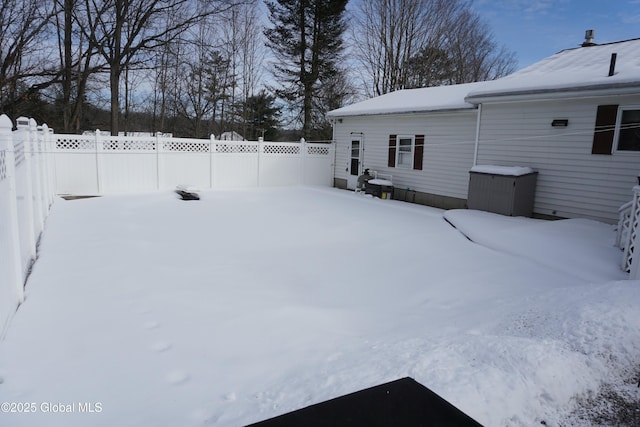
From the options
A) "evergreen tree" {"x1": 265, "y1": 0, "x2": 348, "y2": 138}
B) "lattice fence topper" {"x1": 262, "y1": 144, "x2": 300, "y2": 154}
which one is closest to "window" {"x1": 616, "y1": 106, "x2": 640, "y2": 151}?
"lattice fence topper" {"x1": 262, "y1": 144, "x2": 300, "y2": 154}

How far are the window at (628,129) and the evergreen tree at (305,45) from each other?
15.6 metres

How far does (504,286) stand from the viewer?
14.5 ft

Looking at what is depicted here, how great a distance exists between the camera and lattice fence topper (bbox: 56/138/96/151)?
402 inches

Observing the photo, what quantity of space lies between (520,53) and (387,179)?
63.8 feet

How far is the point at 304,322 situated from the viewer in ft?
11.5

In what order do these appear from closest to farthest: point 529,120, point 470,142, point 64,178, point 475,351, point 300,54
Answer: point 475,351
point 529,120
point 470,142
point 64,178
point 300,54

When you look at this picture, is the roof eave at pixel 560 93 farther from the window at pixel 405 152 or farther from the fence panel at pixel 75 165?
the fence panel at pixel 75 165

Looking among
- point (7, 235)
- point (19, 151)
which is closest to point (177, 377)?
point (7, 235)

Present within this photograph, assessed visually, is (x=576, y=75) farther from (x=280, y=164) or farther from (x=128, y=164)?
(x=128, y=164)

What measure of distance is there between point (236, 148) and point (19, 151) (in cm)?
883

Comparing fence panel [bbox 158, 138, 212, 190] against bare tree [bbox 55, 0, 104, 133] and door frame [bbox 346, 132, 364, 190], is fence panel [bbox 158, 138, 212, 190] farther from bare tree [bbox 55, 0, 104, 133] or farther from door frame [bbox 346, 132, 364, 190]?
bare tree [bbox 55, 0, 104, 133]

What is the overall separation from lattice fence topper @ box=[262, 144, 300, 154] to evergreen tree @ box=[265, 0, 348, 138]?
7.33 meters

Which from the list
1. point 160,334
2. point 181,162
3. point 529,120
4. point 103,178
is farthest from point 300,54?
point 160,334

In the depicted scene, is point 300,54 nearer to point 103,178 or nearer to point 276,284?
point 103,178
